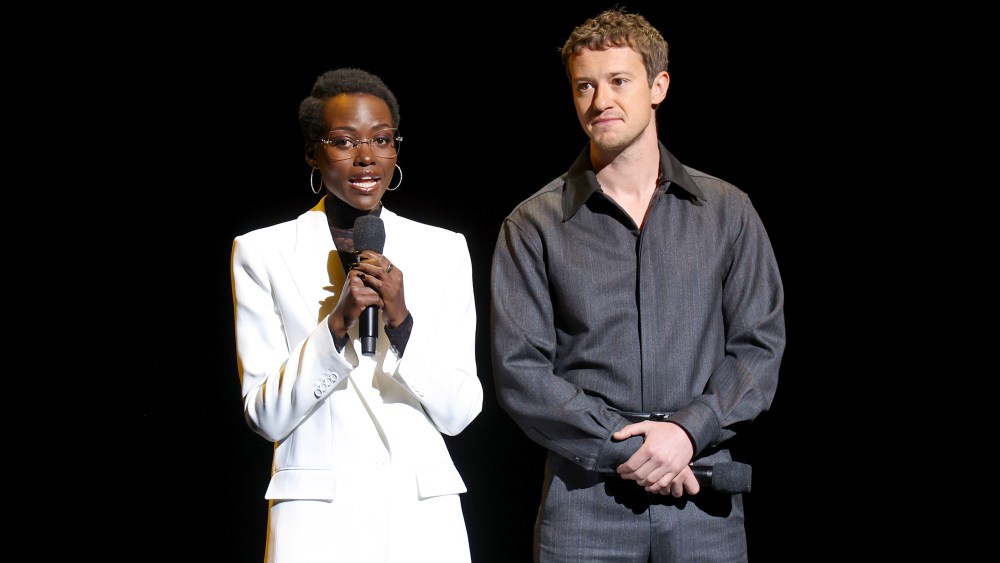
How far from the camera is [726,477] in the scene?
2576 millimetres

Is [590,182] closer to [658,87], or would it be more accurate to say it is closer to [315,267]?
[658,87]

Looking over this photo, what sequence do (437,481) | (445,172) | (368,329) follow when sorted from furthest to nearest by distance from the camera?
1. (445,172)
2. (437,481)
3. (368,329)

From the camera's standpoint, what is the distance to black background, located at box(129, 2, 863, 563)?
375 centimetres

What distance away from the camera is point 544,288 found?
2789 millimetres

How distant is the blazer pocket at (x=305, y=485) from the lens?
94.0 inches

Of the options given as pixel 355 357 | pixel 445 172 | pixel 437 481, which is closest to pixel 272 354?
pixel 355 357

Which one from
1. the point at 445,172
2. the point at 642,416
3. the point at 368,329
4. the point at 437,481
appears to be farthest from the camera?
the point at 445,172

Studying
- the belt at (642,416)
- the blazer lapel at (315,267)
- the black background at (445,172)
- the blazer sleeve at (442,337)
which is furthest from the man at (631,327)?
the black background at (445,172)

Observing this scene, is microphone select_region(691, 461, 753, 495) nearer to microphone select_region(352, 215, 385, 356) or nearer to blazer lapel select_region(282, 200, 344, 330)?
microphone select_region(352, 215, 385, 356)

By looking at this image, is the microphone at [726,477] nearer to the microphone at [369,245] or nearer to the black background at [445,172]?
the microphone at [369,245]

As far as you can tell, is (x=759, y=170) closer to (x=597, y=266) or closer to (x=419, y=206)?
(x=419, y=206)

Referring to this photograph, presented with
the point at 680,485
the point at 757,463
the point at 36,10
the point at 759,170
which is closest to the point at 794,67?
the point at 759,170

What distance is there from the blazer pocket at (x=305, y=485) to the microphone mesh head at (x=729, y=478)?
0.85m

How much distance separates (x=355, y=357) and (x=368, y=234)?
0.88 feet
